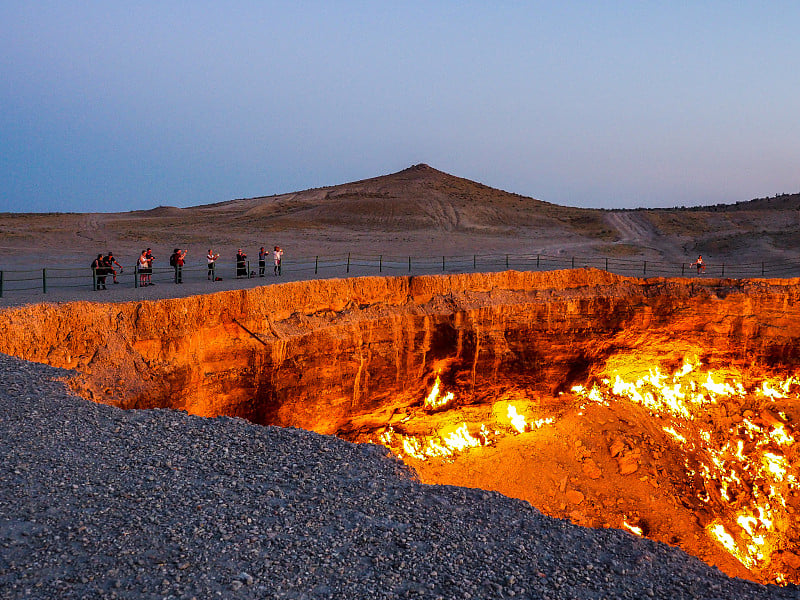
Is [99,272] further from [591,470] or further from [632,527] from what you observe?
[632,527]

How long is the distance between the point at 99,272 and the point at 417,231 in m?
36.0

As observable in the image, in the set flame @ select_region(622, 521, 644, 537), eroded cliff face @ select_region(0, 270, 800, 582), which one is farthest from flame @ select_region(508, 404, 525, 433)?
flame @ select_region(622, 521, 644, 537)

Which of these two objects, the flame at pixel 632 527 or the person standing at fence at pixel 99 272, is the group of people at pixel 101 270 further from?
the flame at pixel 632 527

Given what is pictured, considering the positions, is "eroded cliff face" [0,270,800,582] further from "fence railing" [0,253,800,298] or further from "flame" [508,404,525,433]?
"fence railing" [0,253,800,298]

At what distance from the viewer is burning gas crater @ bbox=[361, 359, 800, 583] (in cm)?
1694

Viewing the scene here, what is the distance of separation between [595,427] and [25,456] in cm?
1785

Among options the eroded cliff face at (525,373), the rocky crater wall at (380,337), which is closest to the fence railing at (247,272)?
the rocky crater wall at (380,337)

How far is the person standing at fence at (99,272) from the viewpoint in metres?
16.3

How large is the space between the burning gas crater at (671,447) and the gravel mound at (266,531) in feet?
33.4

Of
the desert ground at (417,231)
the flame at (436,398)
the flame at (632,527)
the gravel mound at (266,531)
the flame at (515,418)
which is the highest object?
the desert ground at (417,231)

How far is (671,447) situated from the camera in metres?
19.8

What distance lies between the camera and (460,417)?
67.1 feet

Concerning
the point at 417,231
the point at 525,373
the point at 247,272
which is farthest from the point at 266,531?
the point at 417,231

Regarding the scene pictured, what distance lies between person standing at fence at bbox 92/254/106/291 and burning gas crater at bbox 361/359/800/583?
31.4ft
